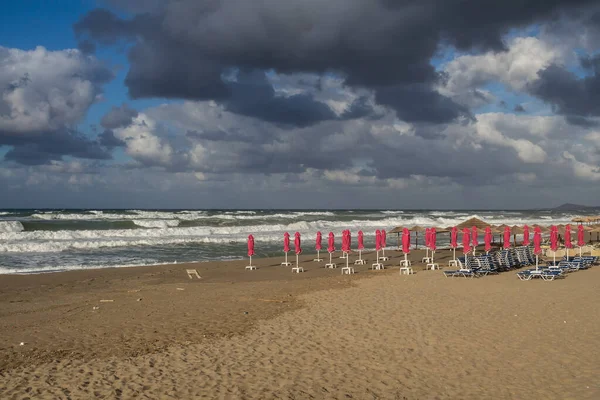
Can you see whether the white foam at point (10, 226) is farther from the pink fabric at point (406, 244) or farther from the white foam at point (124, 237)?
the pink fabric at point (406, 244)

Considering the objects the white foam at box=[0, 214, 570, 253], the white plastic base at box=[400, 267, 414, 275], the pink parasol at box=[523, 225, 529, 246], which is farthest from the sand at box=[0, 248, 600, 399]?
the white foam at box=[0, 214, 570, 253]

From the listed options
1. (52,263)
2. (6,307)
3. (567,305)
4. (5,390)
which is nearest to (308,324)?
(5,390)

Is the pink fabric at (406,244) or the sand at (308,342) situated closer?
the sand at (308,342)

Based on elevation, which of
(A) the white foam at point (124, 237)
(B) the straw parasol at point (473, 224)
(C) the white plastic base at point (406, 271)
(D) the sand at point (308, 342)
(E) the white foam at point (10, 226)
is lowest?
(C) the white plastic base at point (406, 271)

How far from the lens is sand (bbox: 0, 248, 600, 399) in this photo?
20.1 ft

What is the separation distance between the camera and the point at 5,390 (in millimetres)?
5957

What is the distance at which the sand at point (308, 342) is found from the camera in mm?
6125

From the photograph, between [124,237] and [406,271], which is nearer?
[406,271]

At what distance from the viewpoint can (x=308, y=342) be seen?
8.12m

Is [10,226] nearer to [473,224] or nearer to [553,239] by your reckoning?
[473,224]

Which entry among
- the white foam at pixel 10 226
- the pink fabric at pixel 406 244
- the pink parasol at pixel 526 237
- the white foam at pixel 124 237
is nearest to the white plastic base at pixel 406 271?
the pink fabric at pixel 406 244

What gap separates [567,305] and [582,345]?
342cm

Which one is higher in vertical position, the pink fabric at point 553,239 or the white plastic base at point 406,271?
the pink fabric at point 553,239

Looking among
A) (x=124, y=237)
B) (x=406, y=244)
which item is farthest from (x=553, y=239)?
(x=124, y=237)
